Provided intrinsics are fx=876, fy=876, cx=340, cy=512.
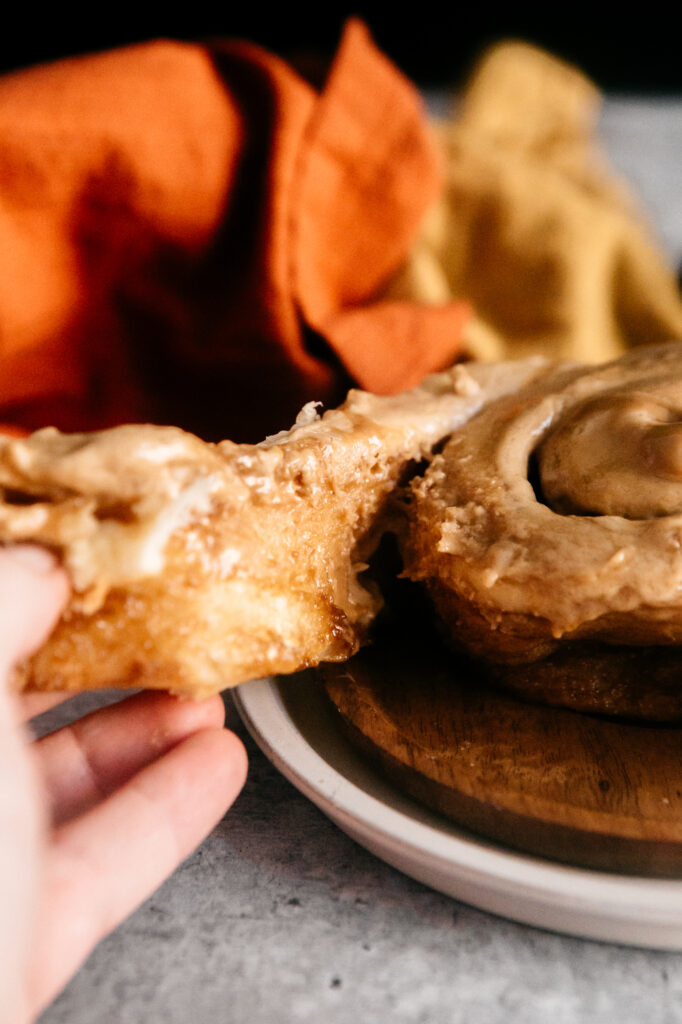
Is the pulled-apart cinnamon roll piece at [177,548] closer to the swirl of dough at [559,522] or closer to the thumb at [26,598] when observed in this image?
the thumb at [26,598]

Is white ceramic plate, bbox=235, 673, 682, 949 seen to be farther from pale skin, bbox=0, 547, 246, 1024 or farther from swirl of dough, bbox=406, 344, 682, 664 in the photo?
swirl of dough, bbox=406, 344, 682, 664

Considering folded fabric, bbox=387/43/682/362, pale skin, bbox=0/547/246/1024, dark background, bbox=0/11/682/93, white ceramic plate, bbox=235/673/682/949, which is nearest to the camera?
pale skin, bbox=0/547/246/1024

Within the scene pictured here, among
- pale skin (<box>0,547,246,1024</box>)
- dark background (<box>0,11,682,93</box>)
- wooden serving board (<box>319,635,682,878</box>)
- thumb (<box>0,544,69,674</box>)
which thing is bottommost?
wooden serving board (<box>319,635,682,878</box>)

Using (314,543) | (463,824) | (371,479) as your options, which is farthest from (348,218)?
(463,824)

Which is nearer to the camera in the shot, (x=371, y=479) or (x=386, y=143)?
(x=371, y=479)

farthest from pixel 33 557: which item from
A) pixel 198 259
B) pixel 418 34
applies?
pixel 418 34

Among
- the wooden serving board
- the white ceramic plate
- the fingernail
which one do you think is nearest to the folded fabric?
the wooden serving board

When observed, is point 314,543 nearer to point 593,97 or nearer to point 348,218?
point 348,218
